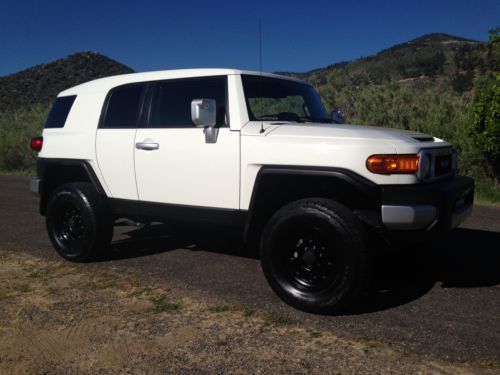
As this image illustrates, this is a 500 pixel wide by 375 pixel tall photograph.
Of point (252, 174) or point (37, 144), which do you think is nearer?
point (252, 174)

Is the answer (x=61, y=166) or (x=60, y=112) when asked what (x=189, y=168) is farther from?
(x=60, y=112)

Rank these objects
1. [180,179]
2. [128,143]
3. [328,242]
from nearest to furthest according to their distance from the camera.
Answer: [328,242]
[180,179]
[128,143]

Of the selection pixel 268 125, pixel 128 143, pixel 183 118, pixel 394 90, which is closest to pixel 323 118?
pixel 268 125

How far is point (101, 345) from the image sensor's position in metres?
3.04

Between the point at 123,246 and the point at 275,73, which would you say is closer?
the point at 275,73

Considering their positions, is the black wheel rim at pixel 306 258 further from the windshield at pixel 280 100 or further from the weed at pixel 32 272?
the weed at pixel 32 272

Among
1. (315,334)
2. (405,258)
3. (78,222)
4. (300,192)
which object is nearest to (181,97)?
(300,192)

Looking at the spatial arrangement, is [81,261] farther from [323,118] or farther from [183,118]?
[323,118]

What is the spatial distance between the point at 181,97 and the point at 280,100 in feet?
3.40

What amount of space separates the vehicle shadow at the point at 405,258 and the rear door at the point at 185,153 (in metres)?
0.47

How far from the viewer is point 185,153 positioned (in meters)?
4.23

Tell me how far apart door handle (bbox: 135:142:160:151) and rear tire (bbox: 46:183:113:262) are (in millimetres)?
832

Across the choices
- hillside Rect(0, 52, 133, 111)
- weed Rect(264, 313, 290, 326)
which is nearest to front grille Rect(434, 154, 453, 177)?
weed Rect(264, 313, 290, 326)

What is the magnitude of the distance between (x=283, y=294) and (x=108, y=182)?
2.33 m
